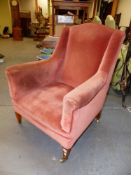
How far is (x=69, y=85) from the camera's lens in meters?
1.55

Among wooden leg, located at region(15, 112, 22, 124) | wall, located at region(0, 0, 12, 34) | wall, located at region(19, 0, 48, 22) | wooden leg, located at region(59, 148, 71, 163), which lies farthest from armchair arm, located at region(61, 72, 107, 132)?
wall, located at region(19, 0, 48, 22)

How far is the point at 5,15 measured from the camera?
5.78m

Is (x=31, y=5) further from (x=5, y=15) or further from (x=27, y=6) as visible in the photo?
(x=5, y=15)

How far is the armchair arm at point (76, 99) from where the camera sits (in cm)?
92

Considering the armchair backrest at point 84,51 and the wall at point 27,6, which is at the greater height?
the wall at point 27,6

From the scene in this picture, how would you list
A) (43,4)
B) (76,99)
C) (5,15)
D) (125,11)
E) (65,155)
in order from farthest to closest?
(43,4)
(5,15)
(125,11)
(65,155)
(76,99)

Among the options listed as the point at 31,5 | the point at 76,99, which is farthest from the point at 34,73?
the point at 31,5

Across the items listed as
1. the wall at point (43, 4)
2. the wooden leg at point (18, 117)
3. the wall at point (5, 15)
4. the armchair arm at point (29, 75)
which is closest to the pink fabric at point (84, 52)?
the armchair arm at point (29, 75)

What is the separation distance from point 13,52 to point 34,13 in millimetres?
3066

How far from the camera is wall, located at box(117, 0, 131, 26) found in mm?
3004

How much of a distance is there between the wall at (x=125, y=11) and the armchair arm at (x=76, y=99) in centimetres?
243

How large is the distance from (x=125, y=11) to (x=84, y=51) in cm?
238

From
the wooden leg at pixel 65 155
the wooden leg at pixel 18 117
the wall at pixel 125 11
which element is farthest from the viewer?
the wall at pixel 125 11

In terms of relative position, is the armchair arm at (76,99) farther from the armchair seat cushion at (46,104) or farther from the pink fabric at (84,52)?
the pink fabric at (84,52)
